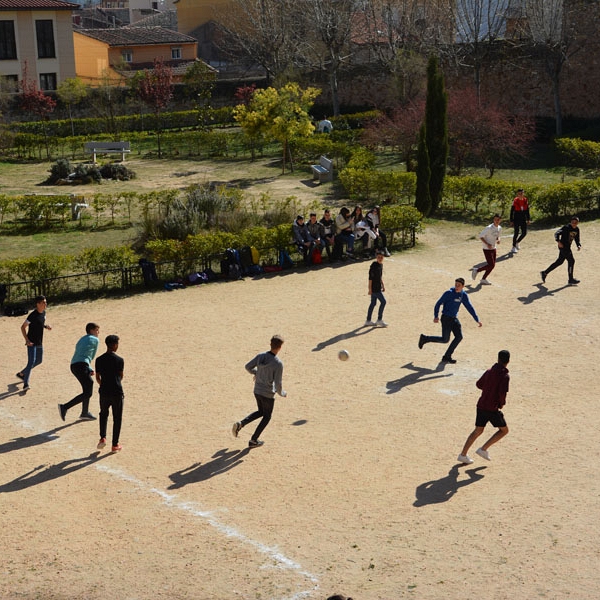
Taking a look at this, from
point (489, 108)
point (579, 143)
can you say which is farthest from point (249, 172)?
point (579, 143)

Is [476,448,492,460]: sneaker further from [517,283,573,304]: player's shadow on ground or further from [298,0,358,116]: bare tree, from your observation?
[298,0,358,116]: bare tree

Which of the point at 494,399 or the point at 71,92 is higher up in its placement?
the point at 71,92

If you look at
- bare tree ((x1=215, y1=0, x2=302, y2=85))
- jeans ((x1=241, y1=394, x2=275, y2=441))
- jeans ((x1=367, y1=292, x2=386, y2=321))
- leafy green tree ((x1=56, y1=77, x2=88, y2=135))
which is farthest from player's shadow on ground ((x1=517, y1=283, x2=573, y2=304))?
leafy green tree ((x1=56, y1=77, x2=88, y2=135))

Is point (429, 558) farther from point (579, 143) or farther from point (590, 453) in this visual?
point (579, 143)

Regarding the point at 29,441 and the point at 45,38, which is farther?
the point at 45,38

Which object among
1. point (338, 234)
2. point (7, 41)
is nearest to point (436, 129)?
point (338, 234)

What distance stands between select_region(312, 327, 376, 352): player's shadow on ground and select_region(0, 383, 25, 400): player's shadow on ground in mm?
4702

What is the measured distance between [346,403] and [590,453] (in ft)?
11.2

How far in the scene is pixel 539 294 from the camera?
18.5m

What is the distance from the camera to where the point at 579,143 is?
34.2m

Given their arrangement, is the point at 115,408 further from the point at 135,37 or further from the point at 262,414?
the point at 135,37

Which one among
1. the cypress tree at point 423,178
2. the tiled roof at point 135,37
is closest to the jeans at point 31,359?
the cypress tree at point 423,178

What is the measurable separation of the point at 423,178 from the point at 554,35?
1843 cm

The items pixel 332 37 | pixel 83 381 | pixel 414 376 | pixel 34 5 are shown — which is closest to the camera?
pixel 83 381
